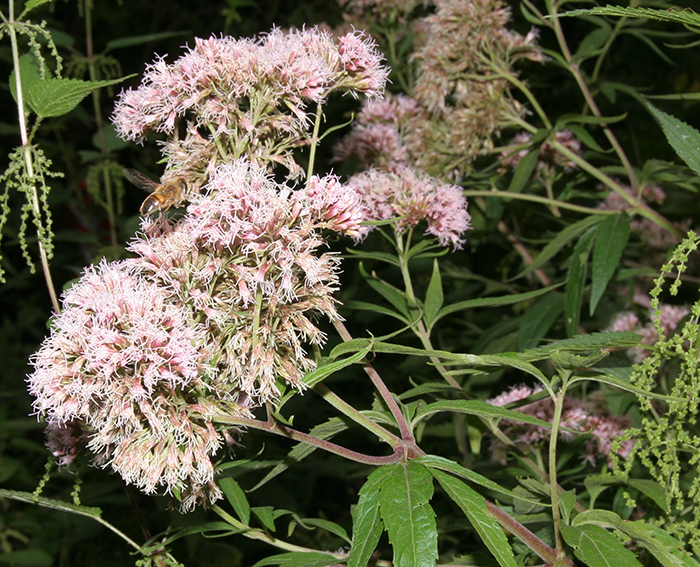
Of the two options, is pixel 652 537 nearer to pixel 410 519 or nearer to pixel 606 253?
pixel 410 519

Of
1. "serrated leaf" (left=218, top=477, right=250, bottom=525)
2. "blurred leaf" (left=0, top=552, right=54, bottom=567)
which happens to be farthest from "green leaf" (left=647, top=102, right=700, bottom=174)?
"blurred leaf" (left=0, top=552, right=54, bottom=567)

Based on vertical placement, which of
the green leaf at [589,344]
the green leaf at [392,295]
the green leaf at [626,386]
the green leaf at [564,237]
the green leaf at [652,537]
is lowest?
the green leaf at [652,537]

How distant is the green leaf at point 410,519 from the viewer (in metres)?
0.94

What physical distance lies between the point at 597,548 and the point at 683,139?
2.46 feet

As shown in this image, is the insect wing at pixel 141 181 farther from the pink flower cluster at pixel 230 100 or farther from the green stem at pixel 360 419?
the green stem at pixel 360 419

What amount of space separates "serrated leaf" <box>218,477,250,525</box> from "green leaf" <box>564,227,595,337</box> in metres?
0.96

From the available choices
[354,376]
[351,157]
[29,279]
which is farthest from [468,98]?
[29,279]

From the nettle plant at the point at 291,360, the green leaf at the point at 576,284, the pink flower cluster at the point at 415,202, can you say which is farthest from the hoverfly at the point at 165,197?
the green leaf at the point at 576,284

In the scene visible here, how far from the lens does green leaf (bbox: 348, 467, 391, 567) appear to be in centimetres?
99

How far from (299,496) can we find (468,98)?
5.39 ft

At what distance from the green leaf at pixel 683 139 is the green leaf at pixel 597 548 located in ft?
2.11

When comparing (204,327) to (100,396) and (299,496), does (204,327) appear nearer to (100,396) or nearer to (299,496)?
(100,396)

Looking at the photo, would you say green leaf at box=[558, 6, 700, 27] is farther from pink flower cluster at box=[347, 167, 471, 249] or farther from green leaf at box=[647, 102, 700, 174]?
pink flower cluster at box=[347, 167, 471, 249]

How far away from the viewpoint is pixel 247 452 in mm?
2355
